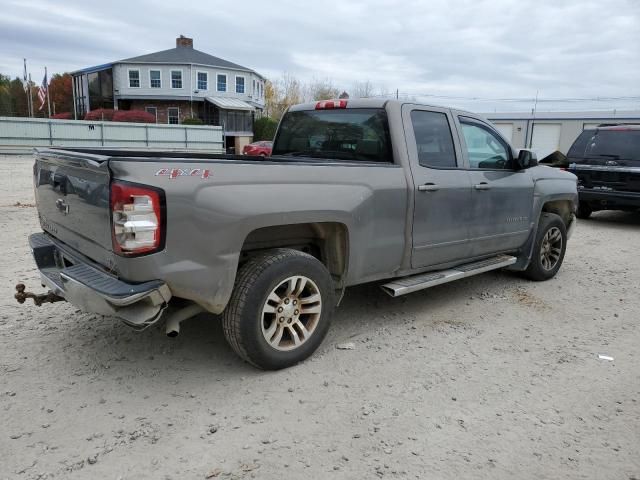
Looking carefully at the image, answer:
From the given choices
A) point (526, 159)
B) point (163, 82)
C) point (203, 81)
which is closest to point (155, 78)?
point (163, 82)

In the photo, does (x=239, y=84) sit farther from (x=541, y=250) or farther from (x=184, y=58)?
(x=541, y=250)

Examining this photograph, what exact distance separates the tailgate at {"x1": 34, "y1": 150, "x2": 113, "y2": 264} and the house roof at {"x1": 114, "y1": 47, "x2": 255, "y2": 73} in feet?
145

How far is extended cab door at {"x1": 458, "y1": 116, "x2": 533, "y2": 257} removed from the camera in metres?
5.17

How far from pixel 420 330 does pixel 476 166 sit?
1.73 m

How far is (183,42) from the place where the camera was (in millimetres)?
49344

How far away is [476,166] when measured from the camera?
5.25 meters

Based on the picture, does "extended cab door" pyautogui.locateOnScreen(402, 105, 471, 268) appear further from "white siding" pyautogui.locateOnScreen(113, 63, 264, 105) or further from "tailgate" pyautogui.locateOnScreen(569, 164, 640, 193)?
"white siding" pyautogui.locateOnScreen(113, 63, 264, 105)

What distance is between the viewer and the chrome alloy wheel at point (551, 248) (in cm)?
636

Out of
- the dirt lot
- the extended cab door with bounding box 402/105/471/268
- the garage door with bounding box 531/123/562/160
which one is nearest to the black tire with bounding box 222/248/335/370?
the dirt lot

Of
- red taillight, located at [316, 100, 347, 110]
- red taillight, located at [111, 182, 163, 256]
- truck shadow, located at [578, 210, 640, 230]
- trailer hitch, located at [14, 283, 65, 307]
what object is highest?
red taillight, located at [316, 100, 347, 110]

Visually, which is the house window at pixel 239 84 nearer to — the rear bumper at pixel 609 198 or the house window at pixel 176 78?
the house window at pixel 176 78

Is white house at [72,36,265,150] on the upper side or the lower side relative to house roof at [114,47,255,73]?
lower

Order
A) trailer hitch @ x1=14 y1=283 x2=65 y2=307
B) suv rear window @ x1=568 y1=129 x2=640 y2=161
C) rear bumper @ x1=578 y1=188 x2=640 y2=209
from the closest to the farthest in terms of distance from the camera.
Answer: trailer hitch @ x1=14 y1=283 x2=65 y2=307 → rear bumper @ x1=578 y1=188 x2=640 y2=209 → suv rear window @ x1=568 y1=129 x2=640 y2=161

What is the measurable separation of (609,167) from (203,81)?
132ft
